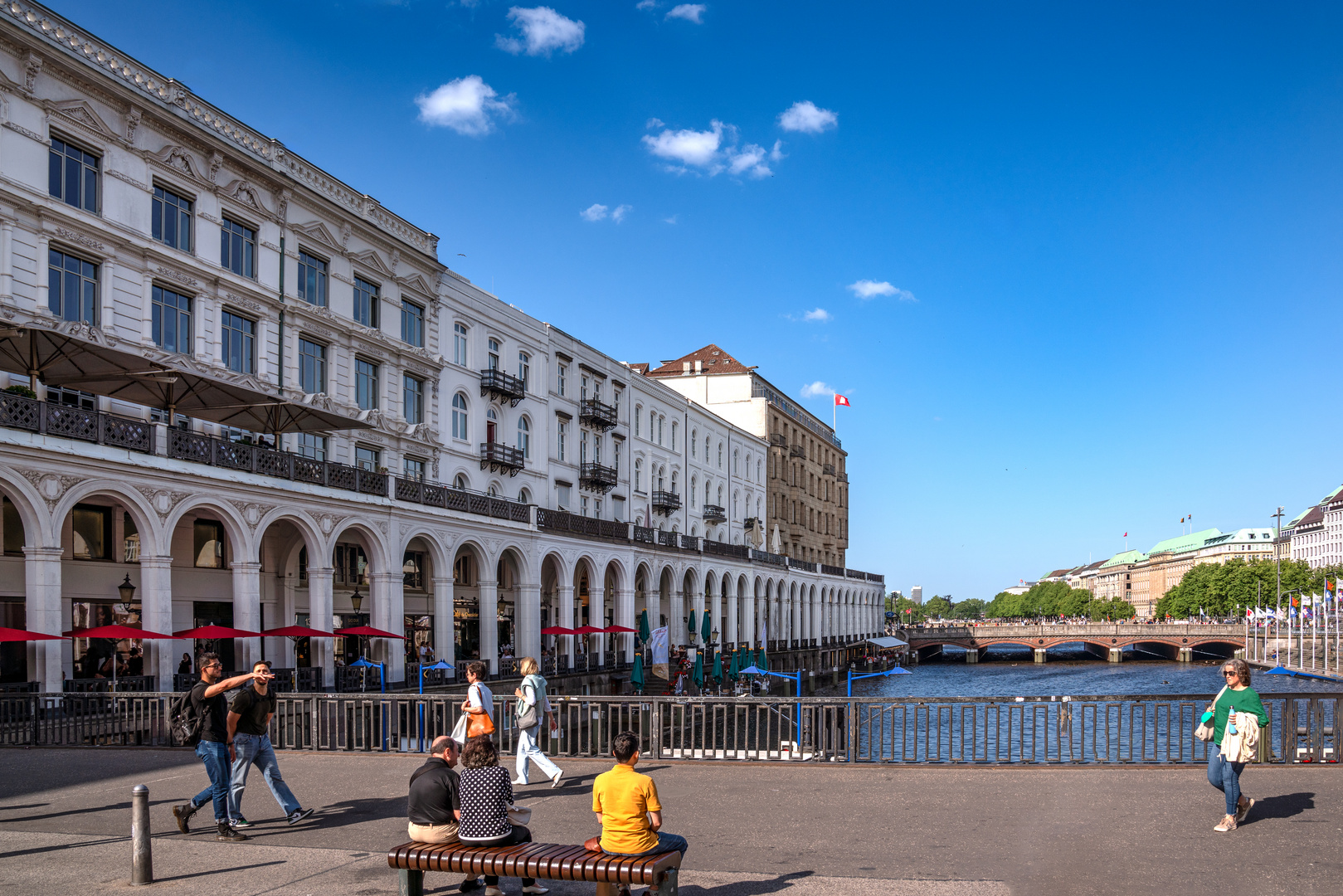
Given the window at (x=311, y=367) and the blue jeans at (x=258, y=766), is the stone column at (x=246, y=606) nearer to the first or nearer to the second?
the window at (x=311, y=367)

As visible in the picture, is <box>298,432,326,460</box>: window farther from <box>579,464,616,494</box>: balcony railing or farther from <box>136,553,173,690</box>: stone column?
<box>579,464,616,494</box>: balcony railing

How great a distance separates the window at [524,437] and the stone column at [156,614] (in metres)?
23.1

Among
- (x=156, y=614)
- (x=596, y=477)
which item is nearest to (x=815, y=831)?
(x=156, y=614)

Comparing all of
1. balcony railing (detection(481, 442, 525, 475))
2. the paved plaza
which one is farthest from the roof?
the paved plaza

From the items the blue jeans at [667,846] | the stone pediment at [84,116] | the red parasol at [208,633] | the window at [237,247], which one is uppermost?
the stone pediment at [84,116]

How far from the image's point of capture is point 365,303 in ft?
127

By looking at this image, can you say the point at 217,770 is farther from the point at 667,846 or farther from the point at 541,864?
the point at 667,846

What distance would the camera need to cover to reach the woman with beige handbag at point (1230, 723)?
10680mm

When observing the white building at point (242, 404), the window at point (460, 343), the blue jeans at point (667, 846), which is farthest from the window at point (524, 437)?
the blue jeans at point (667, 846)

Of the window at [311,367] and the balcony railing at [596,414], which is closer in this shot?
the window at [311,367]

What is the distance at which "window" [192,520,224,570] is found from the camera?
103 feet

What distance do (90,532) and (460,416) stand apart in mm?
17210

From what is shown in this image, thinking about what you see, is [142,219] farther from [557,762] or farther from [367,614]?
[557,762]

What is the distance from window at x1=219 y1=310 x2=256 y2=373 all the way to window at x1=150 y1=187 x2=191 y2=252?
2471mm
